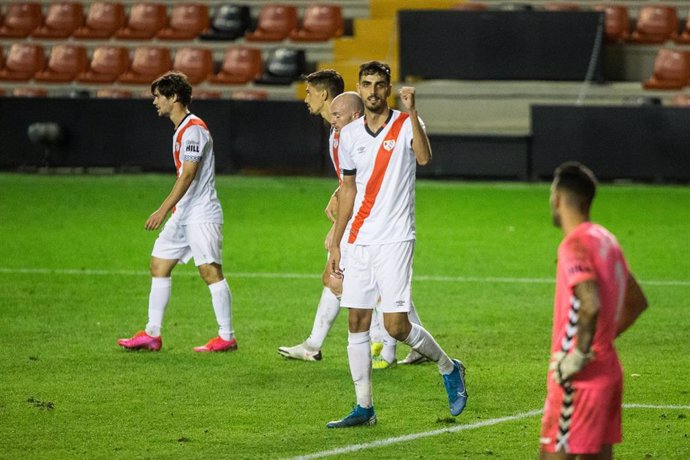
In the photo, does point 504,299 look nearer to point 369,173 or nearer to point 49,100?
point 369,173

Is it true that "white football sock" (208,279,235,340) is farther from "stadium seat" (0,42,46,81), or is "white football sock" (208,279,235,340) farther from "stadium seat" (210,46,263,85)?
"stadium seat" (0,42,46,81)

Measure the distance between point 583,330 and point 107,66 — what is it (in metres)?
25.1

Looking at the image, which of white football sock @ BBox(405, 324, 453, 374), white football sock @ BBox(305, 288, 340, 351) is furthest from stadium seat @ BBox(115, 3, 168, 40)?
white football sock @ BBox(405, 324, 453, 374)

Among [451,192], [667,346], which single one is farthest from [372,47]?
[667,346]

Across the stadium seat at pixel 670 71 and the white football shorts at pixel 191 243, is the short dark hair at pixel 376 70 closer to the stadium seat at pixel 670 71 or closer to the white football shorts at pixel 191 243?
the white football shorts at pixel 191 243

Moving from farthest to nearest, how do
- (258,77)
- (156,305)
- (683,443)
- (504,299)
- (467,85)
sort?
(258,77) → (467,85) → (504,299) → (156,305) → (683,443)

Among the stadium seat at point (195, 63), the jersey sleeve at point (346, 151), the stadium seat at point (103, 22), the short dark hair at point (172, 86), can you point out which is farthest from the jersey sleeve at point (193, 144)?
the stadium seat at point (103, 22)

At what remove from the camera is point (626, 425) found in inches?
324

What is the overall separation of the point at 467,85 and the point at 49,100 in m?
7.84

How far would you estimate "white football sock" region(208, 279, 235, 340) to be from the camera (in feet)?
34.7

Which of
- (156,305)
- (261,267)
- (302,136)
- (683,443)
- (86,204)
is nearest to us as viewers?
(683,443)

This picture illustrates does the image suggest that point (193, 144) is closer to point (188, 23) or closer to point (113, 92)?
point (113, 92)

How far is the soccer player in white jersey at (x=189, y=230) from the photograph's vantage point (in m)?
10.5

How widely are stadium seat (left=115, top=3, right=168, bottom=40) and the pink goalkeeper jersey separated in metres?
25.5
